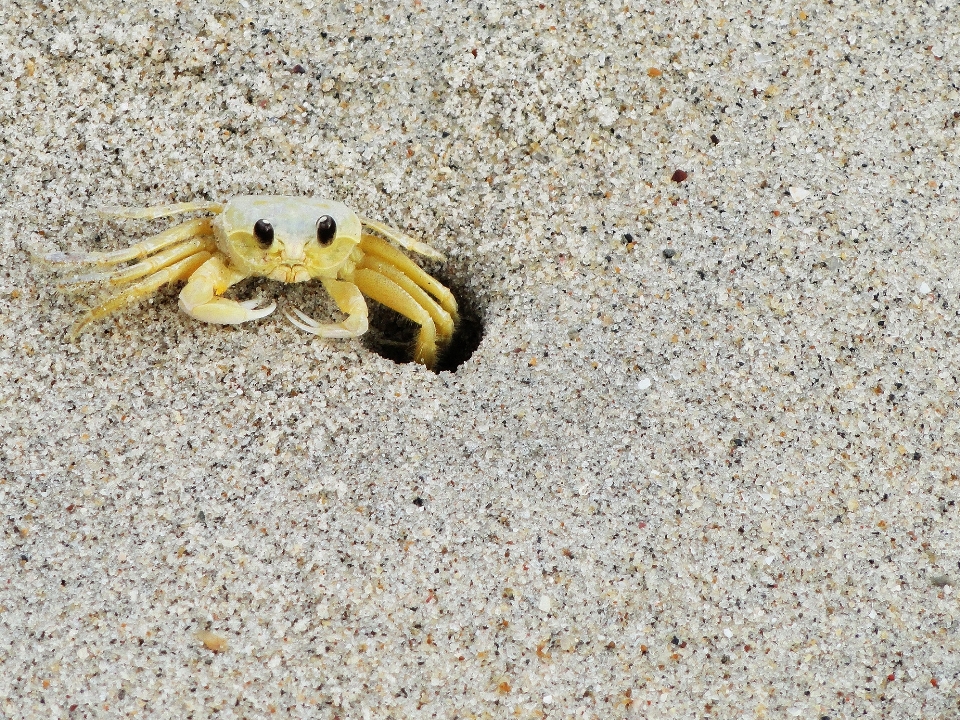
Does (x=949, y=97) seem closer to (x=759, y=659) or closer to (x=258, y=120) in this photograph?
(x=759, y=659)

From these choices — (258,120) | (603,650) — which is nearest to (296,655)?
(603,650)

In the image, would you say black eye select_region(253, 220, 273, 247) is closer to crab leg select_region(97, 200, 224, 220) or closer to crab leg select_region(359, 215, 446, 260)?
crab leg select_region(97, 200, 224, 220)

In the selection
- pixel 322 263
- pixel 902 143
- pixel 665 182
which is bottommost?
Result: pixel 322 263

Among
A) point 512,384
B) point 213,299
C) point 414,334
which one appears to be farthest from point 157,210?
point 512,384

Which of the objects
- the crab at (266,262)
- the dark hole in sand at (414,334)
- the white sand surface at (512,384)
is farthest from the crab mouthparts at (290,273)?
the dark hole in sand at (414,334)

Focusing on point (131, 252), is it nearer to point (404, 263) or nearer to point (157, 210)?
point (157, 210)

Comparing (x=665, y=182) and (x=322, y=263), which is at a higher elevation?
(x=665, y=182)

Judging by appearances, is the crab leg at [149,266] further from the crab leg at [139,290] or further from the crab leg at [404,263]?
the crab leg at [404,263]

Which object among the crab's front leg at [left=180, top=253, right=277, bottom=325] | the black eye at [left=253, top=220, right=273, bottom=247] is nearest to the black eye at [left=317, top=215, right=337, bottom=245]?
the black eye at [left=253, top=220, right=273, bottom=247]
